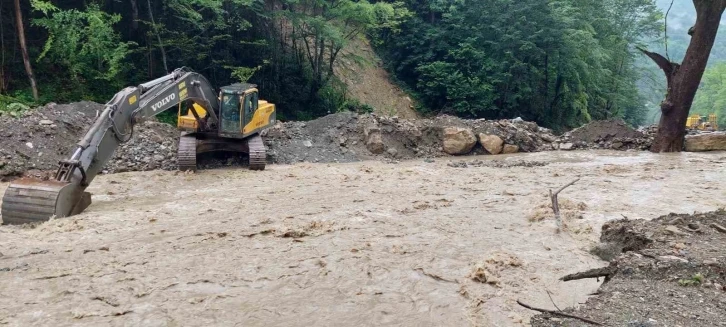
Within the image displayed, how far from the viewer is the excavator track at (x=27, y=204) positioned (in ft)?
23.4

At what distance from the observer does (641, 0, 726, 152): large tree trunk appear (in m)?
15.5

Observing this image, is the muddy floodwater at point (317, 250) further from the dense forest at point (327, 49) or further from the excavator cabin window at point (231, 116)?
the dense forest at point (327, 49)

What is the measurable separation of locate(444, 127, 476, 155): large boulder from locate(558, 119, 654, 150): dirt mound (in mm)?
3356

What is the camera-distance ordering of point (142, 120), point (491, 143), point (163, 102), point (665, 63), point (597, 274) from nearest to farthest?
point (597, 274), point (142, 120), point (163, 102), point (665, 63), point (491, 143)

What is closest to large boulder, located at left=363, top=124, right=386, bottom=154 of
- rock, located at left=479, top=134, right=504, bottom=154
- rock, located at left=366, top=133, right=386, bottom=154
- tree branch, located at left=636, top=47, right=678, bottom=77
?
rock, located at left=366, top=133, right=386, bottom=154

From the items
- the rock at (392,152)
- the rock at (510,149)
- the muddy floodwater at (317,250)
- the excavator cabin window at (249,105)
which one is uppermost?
the excavator cabin window at (249,105)

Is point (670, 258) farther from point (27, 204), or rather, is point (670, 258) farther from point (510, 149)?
point (510, 149)

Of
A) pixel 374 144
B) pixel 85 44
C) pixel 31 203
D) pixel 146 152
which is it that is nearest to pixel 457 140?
pixel 374 144

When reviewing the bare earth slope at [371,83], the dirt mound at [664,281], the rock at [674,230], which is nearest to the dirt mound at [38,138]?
the dirt mound at [664,281]

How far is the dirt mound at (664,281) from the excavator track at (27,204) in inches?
253

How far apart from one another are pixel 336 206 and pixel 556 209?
3.36m

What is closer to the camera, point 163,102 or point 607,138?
point 163,102

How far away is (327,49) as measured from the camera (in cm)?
2350

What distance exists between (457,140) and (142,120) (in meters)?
10.1
